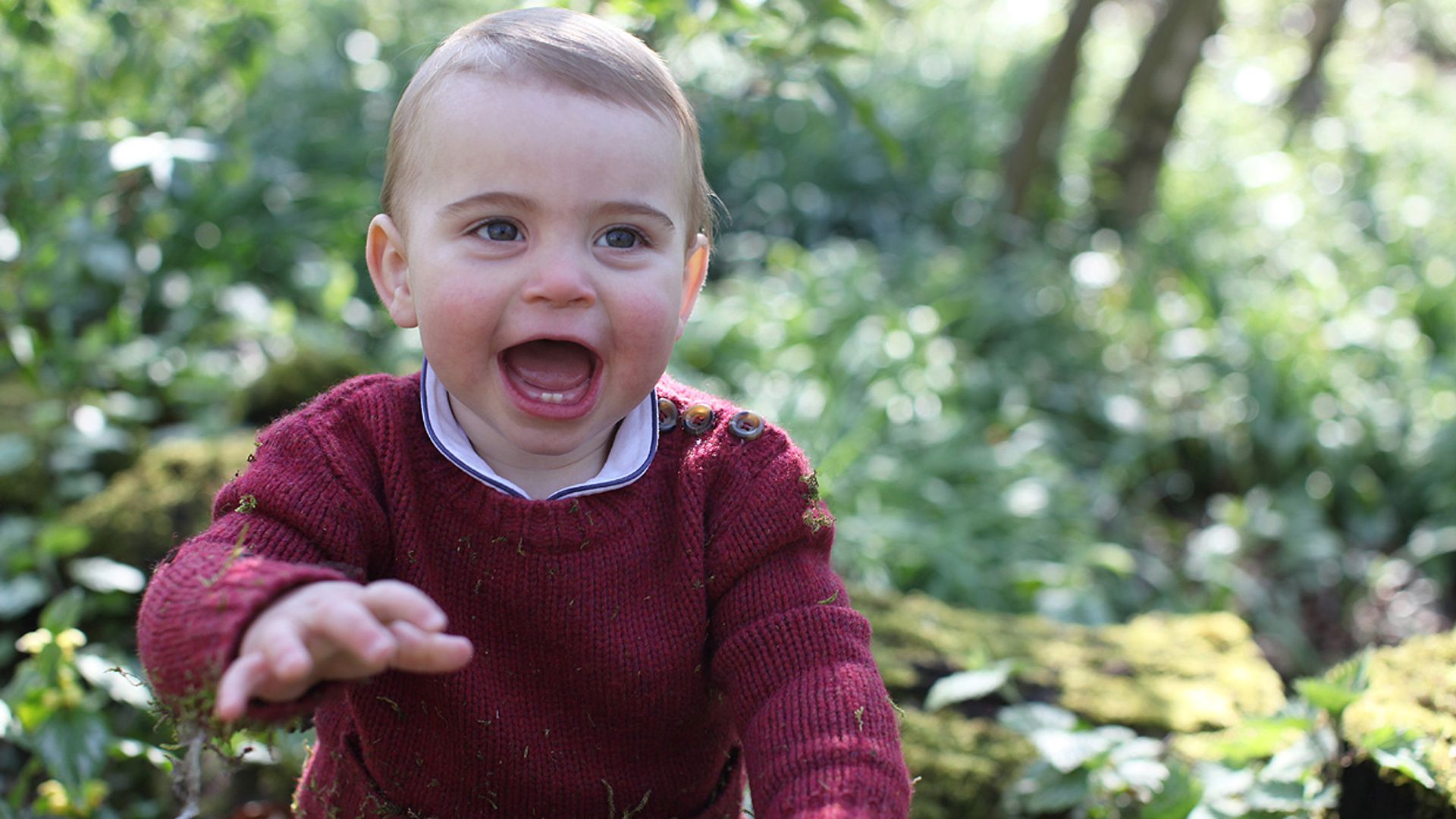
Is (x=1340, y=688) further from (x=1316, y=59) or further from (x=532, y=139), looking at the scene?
(x=1316, y=59)

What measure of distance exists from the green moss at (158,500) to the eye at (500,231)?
5.72 feet

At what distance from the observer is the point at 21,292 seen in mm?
3299

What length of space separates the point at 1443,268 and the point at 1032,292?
2094mm

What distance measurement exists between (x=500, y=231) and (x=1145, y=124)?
5.78 meters

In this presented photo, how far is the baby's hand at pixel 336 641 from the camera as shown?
1.14m

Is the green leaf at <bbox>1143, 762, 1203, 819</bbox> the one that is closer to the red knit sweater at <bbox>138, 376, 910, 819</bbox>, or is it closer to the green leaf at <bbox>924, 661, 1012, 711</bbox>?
the green leaf at <bbox>924, 661, 1012, 711</bbox>

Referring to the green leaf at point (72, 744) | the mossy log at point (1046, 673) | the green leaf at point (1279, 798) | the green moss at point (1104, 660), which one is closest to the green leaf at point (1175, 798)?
the green leaf at point (1279, 798)

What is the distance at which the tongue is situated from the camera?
1.53 m

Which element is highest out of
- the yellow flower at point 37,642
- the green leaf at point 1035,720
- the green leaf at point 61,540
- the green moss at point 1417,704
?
the green moss at point 1417,704

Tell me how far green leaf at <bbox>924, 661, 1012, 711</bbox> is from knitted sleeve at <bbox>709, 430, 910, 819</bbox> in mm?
913

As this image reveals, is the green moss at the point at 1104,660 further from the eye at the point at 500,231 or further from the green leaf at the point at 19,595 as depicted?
the green leaf at the point at 19,595

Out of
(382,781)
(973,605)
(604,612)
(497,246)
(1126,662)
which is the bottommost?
(973,605)

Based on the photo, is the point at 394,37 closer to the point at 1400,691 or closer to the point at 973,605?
the point at 973,605

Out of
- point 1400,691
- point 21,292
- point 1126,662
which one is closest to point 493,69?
point 1400,691
